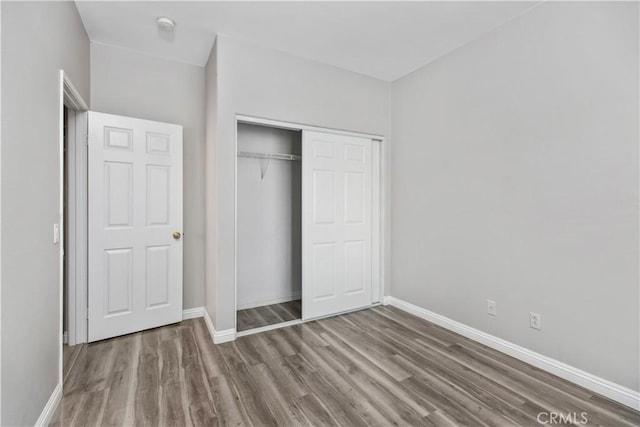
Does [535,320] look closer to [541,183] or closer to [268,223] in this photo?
[541,183]

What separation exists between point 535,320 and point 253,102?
9.77 ft

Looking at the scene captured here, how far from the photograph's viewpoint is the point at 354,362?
7.82 feet

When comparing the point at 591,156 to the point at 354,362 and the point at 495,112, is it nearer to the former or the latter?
the point at 495,112

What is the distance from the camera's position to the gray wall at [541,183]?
6.28ft

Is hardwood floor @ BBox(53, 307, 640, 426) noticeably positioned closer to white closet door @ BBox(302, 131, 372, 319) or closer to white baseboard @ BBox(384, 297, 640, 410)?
white baseboard @ BBox(384, 297, 640, 410)

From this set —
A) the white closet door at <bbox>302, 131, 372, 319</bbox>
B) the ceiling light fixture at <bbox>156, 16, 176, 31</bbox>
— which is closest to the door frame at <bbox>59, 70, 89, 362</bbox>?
the ceiling light fixture at <bbox>156, 16, 176, 31</bbox>

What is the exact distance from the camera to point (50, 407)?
5.72 ft

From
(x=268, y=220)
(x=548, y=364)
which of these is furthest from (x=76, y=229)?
(x=548, y=364)

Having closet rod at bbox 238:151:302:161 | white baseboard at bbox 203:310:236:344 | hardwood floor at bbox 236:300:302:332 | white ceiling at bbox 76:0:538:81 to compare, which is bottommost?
hardwood floor at bbox 236:300:302:332

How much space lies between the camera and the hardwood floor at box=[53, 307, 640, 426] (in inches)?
69.6

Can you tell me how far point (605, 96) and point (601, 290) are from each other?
1254 mm

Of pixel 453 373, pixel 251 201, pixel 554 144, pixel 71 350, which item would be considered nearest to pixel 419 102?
pixel 554 144

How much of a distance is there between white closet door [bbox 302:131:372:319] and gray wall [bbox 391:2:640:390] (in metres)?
0.65

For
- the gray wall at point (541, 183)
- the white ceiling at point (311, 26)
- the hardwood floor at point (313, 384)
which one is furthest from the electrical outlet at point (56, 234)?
the gray wall at point (541, 183)
